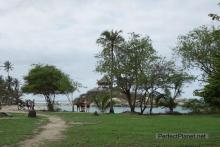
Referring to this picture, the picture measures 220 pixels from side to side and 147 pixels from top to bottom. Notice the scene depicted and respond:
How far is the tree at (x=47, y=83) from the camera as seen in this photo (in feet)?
268

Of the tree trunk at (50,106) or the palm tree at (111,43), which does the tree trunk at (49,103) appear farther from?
the palm tree at (111,43)

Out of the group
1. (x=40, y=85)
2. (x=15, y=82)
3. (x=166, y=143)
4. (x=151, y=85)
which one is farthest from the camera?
(x=15, y=82)

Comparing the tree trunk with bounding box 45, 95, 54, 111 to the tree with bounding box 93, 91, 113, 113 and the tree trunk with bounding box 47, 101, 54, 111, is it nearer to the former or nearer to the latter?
the tree trunk with bounding box 47, 101, 54, 111

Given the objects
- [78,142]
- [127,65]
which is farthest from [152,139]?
[127,65]

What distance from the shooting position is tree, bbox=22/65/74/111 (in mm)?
81562

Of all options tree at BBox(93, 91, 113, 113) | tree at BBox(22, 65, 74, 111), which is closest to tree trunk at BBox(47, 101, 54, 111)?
tree at BBox(22, 65, 74, 111)

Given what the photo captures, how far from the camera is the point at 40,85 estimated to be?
81.4 metres

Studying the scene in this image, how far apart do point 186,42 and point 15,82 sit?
54.1 m

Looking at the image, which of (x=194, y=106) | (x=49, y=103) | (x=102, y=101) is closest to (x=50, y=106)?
(x=49, y=103)

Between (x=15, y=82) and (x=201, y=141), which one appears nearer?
(x=201, y=141)

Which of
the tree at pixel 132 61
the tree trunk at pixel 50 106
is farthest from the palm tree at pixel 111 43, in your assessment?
the tree trunk at pixel 50 106

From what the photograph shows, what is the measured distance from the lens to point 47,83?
81938mm

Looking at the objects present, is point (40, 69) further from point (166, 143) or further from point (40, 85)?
point (166, 143)

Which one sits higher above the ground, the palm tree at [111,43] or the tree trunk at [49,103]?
the palm tree at [111,43]
